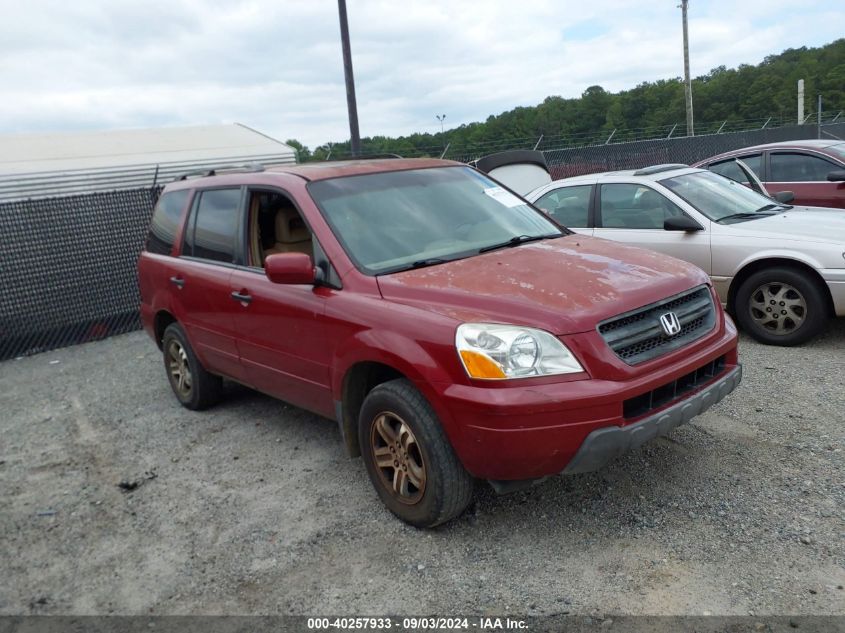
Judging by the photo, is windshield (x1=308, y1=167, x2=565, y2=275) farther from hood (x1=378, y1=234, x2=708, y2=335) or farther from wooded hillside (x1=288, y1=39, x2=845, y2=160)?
wooded hillside (x1=288, y1=39, x2=845, y2=160)

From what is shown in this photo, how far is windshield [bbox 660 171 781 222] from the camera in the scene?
6.50 metres

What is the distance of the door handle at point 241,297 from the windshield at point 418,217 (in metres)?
0.82

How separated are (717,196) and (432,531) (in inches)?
186

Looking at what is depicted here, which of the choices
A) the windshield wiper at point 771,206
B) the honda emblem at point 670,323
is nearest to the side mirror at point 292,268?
the honda emblem at point 670,323

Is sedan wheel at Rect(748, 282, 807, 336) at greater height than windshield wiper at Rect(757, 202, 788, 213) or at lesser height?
lesser

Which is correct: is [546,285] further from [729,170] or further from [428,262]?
[729,170]

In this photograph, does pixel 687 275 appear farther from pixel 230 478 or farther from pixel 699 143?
pixel 699 143

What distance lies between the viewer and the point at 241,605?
316 centimetres

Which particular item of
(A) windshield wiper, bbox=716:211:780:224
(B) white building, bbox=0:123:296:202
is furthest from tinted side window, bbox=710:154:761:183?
(B) white building, bbox=0:123:296:202

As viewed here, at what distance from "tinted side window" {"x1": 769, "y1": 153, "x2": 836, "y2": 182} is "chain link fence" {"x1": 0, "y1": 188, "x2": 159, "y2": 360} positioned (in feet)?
26.9

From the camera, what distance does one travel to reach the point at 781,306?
19.5 ft

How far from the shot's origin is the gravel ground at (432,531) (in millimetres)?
3025

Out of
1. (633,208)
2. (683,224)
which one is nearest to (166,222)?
(633,208)

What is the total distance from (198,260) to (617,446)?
3392 millimetres
